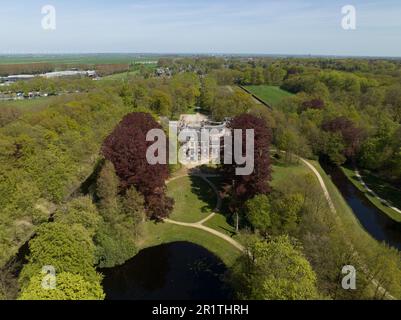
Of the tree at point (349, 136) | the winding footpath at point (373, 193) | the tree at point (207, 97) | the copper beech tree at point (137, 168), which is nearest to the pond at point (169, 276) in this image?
the copper beech tree at point (137, 168)

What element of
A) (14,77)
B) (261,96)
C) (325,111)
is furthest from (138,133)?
(14,77)

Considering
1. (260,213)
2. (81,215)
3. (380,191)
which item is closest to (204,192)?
(260,213)

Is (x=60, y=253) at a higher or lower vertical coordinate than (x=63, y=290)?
higher

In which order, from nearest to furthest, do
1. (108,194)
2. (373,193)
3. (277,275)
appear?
1. (277,275)
2. (108,194)
3. (373,193)

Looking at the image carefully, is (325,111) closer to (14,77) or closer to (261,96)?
(261,96)

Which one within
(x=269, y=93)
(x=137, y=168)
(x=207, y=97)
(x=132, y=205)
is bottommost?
(x=132, y=205)

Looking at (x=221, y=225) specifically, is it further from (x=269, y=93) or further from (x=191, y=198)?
(x=269, y=93)

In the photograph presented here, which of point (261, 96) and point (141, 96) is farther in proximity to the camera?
point (261, 96)
